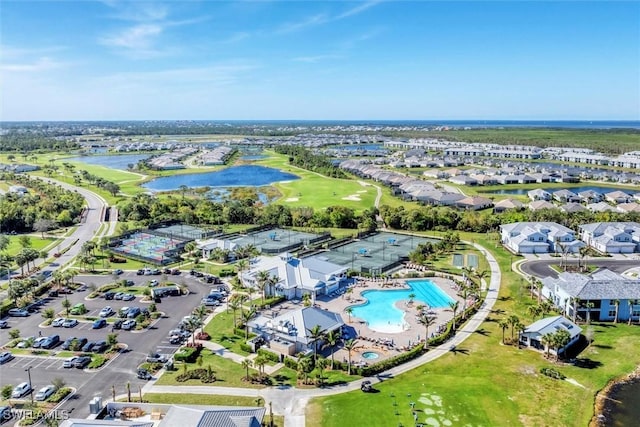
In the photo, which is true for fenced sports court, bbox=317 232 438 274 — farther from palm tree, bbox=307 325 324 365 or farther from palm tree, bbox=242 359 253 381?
palm tree, bbox=242 359 253 381

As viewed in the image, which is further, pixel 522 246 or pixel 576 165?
pixel 576 165

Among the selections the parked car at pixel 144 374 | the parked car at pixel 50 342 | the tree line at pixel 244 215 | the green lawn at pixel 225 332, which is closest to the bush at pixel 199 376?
the parked car at pixel 144 374

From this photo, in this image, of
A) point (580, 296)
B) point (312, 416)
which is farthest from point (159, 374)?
point (580, 296)

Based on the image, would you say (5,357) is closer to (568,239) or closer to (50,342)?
(50,342)

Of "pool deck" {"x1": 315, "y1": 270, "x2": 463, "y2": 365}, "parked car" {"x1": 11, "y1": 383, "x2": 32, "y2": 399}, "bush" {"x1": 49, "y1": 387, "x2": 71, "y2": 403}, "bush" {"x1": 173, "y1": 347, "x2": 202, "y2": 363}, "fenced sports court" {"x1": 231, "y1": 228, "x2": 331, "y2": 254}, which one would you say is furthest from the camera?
"fenced sports court" {"x1": 231, "y1": 228, "x2": 331, "y2": 254}

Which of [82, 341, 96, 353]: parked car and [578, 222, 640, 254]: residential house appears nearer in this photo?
[82, 341, 96, 353]: parked car

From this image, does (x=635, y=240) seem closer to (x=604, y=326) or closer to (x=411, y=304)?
(x=604, y=326)

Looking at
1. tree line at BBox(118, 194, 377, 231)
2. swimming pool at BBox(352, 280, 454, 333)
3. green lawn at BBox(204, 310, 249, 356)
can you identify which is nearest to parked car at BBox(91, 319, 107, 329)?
green lawn at BBox(204, 310, 249, 356)
